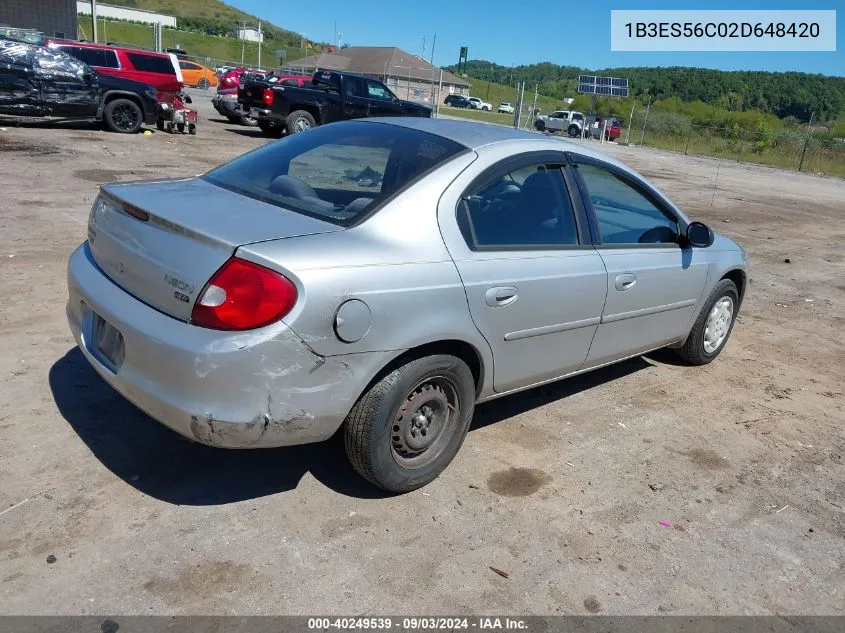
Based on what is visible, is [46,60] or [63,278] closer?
[63,278]

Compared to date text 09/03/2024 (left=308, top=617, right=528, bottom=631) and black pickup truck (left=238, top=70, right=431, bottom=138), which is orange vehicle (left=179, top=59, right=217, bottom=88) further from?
date text 09/03/2024 (left=308, top=617, right=528, bottom=631)

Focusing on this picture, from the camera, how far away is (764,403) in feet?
15.9

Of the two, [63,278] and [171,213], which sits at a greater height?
[171,213]

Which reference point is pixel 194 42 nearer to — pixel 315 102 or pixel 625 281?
pixel 315 102

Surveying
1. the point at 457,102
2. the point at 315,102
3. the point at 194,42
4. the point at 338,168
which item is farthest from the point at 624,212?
the point at 194,42

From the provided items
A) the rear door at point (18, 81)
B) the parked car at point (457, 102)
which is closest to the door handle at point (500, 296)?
the rear door at point (18, 81)

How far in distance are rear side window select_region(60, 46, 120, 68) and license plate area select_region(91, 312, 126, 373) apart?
16059mm

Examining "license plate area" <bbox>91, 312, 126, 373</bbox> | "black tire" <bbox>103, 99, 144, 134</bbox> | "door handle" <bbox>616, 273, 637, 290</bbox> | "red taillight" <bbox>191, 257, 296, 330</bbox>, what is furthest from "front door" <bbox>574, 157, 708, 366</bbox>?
"black tire" <bbox>103, 99, 144, 134</bbox>

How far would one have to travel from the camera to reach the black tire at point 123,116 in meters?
15.4

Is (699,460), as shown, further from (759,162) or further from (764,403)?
(759,162)

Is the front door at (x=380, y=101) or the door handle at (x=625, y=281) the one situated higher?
the front door at (x=380, y=101)

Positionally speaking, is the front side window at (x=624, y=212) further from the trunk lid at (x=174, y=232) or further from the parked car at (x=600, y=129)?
the parked car at (x=600, y=129)

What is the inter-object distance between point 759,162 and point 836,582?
1555 inches

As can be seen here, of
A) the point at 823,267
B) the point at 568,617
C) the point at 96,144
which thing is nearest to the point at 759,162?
the point at 823,267
